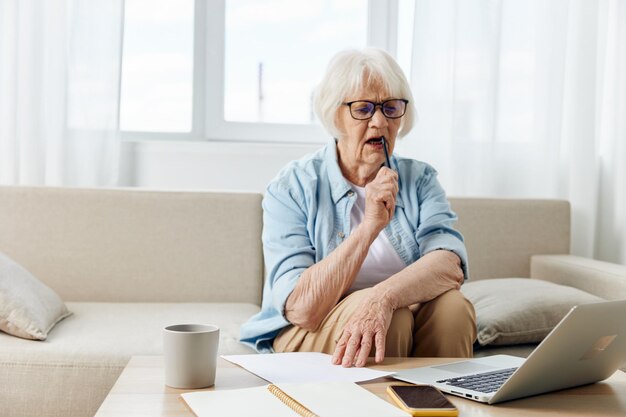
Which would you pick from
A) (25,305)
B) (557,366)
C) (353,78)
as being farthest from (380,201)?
(25,305)

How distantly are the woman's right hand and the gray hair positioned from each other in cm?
25

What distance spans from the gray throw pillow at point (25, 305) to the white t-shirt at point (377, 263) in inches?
30.7

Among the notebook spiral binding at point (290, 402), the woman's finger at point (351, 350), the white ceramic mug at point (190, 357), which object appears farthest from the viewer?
the woman's finger at point (351, 350)

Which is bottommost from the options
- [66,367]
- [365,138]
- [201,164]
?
[66,367]

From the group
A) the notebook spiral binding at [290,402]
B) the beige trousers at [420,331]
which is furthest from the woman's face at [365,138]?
the notebook spiral binding at [290,402]

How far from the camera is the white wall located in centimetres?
292

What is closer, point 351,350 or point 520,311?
point 351,350

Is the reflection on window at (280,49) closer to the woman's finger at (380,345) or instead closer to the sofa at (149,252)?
the sofa at (149,252)

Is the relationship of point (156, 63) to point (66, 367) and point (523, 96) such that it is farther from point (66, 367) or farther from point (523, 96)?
point (66, 367)

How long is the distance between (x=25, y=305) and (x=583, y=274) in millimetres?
1636

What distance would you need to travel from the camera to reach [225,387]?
1.15 m

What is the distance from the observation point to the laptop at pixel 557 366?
105 cm

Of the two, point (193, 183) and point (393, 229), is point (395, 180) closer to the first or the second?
point (393, 229)

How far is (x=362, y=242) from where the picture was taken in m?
1.61
